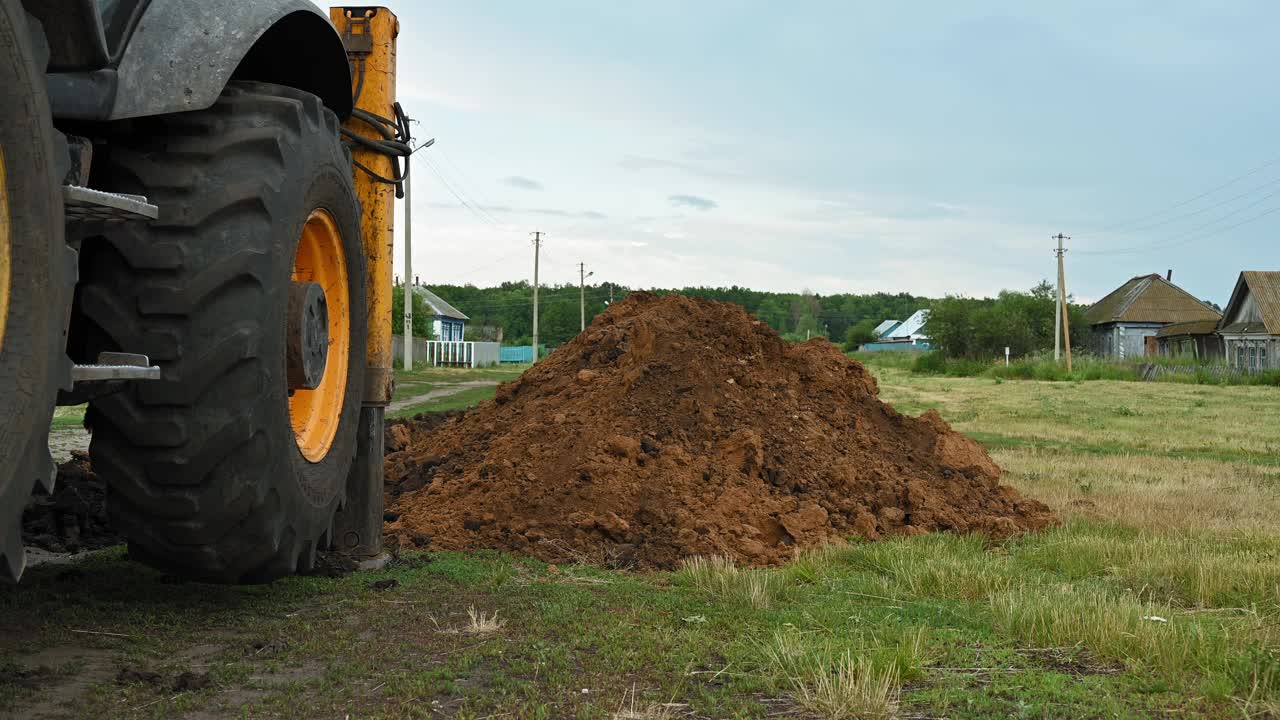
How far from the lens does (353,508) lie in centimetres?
566

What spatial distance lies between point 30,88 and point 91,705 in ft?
5.89

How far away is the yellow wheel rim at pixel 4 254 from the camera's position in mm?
2574

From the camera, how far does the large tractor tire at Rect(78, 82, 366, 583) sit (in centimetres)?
332

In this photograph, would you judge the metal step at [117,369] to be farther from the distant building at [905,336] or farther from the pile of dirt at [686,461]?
the distant building at [905,336]

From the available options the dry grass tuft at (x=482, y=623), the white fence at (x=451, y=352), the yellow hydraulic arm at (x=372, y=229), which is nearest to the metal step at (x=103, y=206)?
the dry grass tuft at (x=482, y=623)

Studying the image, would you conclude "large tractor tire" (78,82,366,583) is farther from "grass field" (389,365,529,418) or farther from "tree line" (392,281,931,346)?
"tree line" (392,281,931,346)

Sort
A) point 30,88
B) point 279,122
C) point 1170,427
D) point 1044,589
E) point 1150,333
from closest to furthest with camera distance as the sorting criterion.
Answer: point 30,88
point 279,122
point 1044,589
point 1170,427
point 1150,333

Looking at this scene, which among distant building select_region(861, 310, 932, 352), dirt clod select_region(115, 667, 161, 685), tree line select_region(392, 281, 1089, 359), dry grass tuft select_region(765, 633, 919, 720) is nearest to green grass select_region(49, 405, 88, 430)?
dirt clod select_region(115, 667, 161, 685)

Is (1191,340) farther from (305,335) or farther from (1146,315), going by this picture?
(305,335)

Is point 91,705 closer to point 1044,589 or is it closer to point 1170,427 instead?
point 1044,589

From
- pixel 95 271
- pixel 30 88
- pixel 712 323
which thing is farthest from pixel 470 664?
pixel 712 323

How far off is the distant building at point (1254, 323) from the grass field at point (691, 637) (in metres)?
47.3

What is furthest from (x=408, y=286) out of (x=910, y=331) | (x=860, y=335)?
(x=910, y=331)

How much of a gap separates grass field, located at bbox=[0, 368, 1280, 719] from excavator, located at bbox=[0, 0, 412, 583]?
1.55ft
